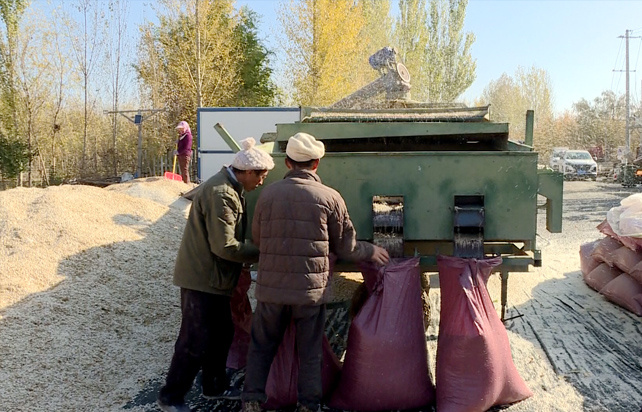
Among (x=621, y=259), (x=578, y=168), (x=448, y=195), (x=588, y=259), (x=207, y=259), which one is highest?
(x=578, y=168)

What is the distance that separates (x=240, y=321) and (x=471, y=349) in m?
1.53

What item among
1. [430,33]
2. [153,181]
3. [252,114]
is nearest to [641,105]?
[430,33]

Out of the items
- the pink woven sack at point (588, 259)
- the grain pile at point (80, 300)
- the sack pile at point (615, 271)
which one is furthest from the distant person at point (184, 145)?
the sack pile at point (615, 271)

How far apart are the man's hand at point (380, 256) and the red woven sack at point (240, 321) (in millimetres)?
978

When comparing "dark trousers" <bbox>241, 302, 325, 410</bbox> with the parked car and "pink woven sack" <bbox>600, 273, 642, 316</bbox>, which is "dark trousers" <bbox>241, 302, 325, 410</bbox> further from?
Result: the parked car

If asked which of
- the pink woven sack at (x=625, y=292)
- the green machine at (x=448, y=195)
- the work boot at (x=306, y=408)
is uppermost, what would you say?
the green machine at (x=448, y=195)

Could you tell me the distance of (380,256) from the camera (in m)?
3.17

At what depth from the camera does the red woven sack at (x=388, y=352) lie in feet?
10.0

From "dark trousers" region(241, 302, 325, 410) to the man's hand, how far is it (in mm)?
421

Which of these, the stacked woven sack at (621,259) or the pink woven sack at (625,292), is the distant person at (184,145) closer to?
the stacked woven sack at (621,259)

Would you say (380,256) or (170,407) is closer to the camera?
(170,407)

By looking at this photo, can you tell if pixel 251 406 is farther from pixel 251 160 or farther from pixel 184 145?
pixel 184 145

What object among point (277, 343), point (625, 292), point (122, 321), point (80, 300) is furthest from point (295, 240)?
point (625, 292)

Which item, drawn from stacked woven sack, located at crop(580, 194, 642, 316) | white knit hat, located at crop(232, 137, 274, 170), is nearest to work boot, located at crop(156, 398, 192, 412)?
white knit hat, located at crop(232, 137, 274, 170)
